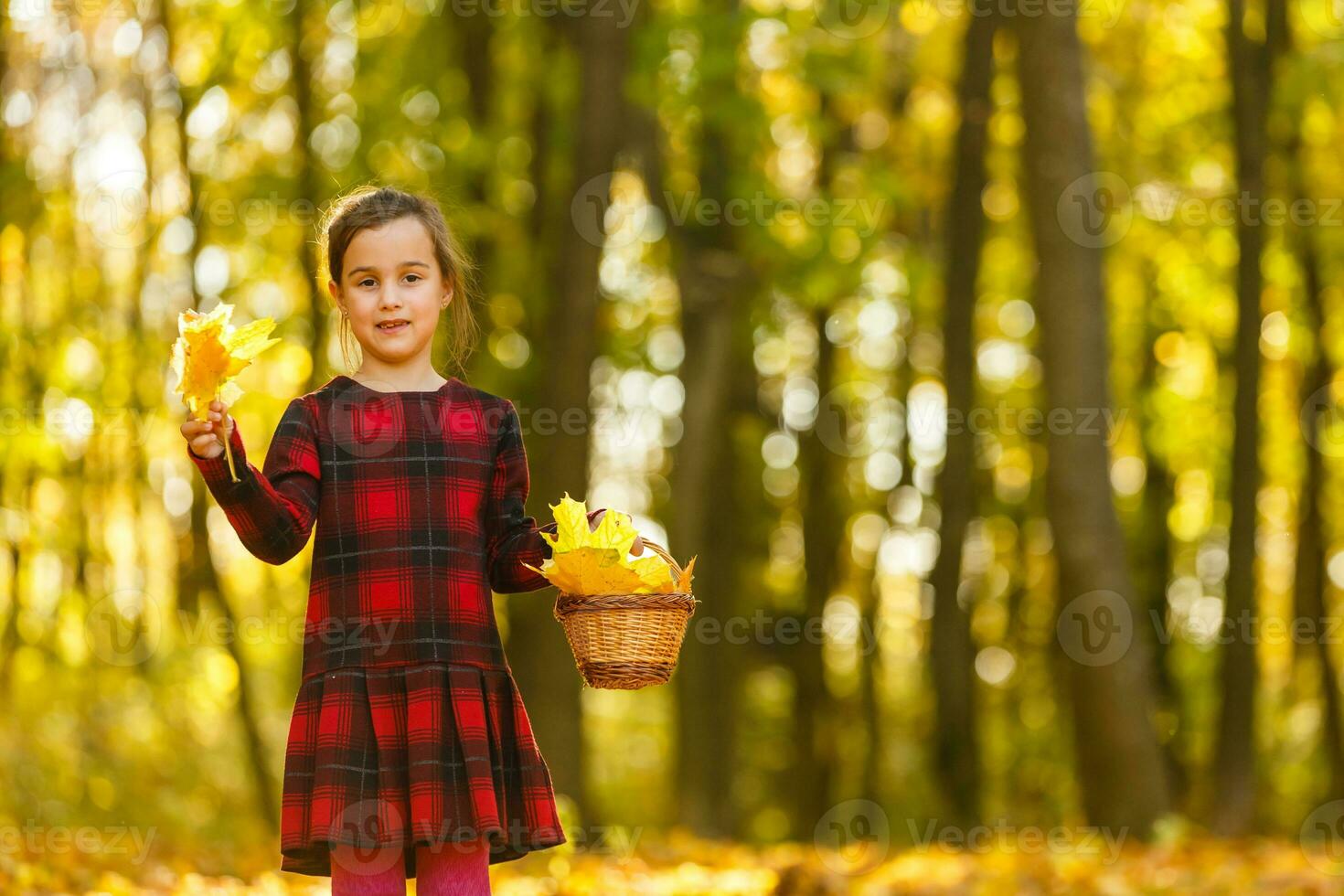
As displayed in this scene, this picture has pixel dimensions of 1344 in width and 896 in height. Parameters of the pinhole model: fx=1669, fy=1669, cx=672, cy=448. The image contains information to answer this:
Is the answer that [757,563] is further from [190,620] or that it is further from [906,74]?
[190,620]

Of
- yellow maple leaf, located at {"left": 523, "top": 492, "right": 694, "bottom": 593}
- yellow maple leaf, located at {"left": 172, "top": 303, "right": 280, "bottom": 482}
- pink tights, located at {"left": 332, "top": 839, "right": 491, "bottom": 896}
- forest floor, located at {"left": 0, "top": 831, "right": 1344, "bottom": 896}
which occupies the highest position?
yellow maple leaf, located at {"left": 172, "top": 303, "right": 280, "bottom": 482}

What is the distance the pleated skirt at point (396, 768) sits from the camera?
356 cm

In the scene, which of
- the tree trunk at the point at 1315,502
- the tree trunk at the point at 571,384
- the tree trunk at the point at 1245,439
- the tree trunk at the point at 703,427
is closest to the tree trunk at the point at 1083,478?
the tree trunk at the point at 703,427

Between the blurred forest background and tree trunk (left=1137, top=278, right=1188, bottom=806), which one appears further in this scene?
tree trunk (left=1137, top=278, right=1188, bottom=806)

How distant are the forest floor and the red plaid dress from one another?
316 centimetres

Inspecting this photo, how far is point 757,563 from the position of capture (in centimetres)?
1903

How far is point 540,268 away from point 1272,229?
27.2ft

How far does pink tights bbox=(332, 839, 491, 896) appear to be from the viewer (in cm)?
358

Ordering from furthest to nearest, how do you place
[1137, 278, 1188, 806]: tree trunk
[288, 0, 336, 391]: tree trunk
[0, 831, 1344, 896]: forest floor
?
[1137, 278, 1188, 806]: tree trunk → [288, 0, 336, 391]: tree trunk → [0, 831, 1344, 896]: forest floor

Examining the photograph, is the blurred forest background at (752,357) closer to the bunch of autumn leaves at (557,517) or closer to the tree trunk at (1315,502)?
the tree trunk at (1315,502)

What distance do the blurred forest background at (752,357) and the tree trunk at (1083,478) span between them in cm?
3

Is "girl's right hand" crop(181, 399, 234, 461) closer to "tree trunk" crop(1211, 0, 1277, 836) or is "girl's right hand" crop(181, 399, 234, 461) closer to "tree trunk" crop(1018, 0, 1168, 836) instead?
"tree trunk" crop(1018, 0, 1168, 836)

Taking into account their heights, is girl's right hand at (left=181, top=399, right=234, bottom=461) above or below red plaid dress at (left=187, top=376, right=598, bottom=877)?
above

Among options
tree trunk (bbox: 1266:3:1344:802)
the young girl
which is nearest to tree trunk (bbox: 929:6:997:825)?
tree trunk (bbox: 1266:3:1344:802)
